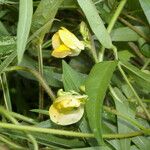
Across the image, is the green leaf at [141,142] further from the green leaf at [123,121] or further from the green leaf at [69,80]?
the green leaf at [69,80]

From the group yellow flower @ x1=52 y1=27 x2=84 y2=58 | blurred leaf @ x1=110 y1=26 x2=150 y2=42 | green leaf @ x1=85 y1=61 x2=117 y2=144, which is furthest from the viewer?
blurred leaf @ x1=110 y1=26 x2=150 y2=42

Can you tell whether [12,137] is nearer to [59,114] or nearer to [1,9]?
[59,114]

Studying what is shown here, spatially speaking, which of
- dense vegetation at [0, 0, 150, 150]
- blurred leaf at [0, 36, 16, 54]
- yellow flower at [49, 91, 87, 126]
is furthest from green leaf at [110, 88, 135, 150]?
blurred leaf at [0, 36, 16, 54]

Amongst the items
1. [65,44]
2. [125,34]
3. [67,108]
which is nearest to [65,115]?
[67,108]

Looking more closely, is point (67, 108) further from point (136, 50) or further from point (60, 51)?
point (136, 50)

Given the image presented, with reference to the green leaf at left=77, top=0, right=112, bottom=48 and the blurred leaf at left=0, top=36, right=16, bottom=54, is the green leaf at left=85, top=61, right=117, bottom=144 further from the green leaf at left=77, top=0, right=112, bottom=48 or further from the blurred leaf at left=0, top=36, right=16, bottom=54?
the blurred leaf at left=0, top=36, right=16, bottom=54

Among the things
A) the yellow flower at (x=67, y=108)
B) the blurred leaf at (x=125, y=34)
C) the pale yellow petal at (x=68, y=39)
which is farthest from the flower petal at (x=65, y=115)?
the blurred leaf at (x=125, y=34)
